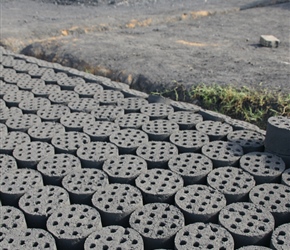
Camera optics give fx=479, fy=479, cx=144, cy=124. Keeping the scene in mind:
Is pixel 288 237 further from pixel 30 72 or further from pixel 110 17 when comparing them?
pixel 110 17

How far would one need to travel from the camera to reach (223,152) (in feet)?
10.1

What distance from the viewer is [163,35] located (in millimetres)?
6730

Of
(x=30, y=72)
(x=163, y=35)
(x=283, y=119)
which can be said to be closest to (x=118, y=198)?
(x=283, y=119)

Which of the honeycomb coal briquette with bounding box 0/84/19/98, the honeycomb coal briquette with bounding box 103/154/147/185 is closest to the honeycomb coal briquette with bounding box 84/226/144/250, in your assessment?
the honeycomb coal briquette with bounding box 103/154/147/185

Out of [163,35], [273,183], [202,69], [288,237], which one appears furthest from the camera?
[163,35]

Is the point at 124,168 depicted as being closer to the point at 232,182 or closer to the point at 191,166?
the point at 191,166

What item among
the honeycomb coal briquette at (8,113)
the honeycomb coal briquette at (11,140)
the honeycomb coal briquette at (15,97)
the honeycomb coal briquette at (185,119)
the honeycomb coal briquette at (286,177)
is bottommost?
the honeycomb coal briquette at (286,177)

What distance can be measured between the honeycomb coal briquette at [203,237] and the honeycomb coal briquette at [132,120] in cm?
122

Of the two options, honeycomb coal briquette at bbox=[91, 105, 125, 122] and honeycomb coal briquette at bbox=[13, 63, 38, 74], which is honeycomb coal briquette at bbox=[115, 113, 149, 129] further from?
honeycomb coal briquette at bbox=[13, 63, 38, 74]

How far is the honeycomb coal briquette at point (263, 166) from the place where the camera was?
283 cm

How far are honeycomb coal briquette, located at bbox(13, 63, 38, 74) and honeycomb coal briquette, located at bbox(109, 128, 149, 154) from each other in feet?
5.48

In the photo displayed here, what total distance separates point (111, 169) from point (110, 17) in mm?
5227

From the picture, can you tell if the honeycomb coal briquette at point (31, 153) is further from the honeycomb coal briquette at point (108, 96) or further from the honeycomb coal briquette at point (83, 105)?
the honeycomb coal briquette at point (108, 96)

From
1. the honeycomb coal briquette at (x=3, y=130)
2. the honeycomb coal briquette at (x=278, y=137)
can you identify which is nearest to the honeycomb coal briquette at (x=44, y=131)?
the honeycomb coal briquette at (x=3, y=130)
